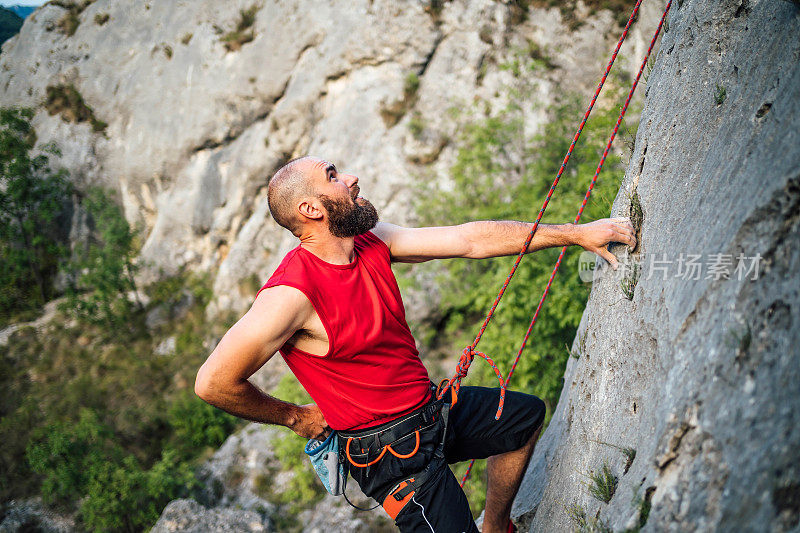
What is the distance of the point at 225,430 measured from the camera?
11.4 m

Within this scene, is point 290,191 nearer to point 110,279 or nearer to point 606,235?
point 606,235

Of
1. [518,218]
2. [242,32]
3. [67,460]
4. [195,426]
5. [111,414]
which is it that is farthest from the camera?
[242,32]

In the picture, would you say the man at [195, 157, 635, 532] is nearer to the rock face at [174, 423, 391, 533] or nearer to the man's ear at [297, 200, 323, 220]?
the man's ear at [297, 200, 323, 220]

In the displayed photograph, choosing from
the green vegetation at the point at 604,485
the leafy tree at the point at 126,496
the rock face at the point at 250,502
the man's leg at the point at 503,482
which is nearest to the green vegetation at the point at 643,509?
the green vegetation at the point at 604,485

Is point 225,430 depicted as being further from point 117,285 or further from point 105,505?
point 117,285

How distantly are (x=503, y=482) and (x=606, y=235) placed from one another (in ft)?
5.68

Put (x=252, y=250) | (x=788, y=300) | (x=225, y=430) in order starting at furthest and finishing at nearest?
1. (x=252, y=250)
2. (x=225, y=430)
3. (x=788, y=300)

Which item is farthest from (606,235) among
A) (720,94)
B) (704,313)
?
(704,313)

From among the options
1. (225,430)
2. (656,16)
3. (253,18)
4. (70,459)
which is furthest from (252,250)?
(656,16)

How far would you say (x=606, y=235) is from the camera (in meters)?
2.76

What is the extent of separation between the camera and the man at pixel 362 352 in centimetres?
246

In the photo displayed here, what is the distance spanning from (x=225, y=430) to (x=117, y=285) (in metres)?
6.61

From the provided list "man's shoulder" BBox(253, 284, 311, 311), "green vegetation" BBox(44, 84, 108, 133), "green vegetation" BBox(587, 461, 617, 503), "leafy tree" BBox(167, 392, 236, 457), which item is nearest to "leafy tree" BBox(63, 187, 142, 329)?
"green vegetation" BBox(44, 84, 108, 133)

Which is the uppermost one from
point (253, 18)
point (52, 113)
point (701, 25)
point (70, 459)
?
point (701, 25)
